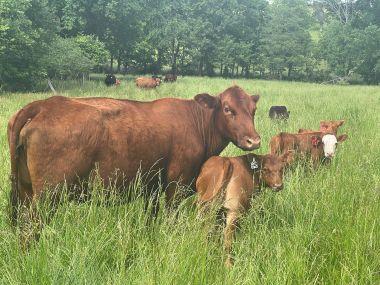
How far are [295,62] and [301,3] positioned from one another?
548 inches

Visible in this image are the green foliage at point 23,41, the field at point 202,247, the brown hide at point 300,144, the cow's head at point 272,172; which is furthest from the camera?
the green foliage at point 23,41

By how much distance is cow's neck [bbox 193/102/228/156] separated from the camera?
197 inches

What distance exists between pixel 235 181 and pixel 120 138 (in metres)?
1.28

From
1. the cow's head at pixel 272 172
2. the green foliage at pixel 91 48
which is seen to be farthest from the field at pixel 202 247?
the green foliage at pixel 91 48

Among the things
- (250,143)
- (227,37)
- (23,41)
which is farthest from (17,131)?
(227,37)

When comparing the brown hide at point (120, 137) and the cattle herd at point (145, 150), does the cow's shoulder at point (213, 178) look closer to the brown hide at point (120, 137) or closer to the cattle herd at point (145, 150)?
the cattle herd at point (145, 150)

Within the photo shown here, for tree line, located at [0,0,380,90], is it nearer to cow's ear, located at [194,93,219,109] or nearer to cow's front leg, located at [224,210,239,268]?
cow's ear, located at [194,93,219,109]

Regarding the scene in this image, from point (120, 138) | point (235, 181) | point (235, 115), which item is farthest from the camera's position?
point (235, 115)

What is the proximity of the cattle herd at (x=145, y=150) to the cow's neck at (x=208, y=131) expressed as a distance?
0.01 metres

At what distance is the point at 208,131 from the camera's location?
5.11m

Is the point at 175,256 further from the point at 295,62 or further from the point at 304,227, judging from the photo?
the point at 295,62

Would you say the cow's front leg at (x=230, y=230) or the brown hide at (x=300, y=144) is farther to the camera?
the brown hide at (x=300, y=144)

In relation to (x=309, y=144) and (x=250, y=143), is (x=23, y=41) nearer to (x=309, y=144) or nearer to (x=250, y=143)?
(x=309, y=144)

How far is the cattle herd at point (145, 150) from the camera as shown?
3.65m
